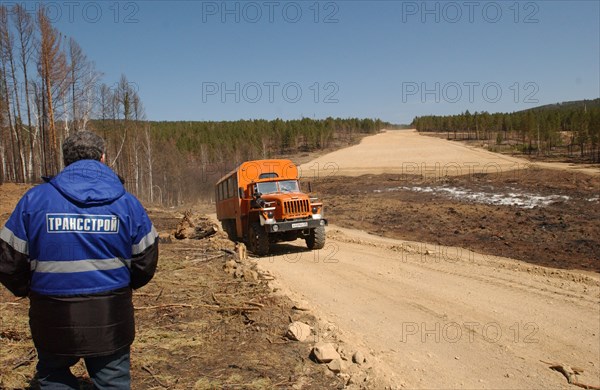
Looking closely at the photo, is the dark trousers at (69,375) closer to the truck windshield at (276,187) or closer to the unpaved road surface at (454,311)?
the unpaved road surface at (454,311)

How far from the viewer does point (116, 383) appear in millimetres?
2875

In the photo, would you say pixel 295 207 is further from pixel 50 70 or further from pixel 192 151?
pixel 192 151

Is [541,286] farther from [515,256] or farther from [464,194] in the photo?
[464,194]

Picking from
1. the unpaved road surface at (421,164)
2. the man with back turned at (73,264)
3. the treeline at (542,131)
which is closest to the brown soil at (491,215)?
the unpaved road surface at (421,164)

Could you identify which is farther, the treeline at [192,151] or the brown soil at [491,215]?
the treeline at [192,151]

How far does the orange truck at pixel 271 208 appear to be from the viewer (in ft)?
44.1

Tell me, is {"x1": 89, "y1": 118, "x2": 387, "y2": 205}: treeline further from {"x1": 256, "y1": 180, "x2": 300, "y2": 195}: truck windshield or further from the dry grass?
the dry grass

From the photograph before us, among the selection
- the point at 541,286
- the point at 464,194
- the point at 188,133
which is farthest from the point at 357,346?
the point at 188,133

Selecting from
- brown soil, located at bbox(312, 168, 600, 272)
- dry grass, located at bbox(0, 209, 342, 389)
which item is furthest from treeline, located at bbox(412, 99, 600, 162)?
dry grass, located at bbox(0, 209, 342, 389)

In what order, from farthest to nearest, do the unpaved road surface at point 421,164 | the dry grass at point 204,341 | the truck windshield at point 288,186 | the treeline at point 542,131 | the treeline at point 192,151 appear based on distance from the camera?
the treeline at point 542,131, the treeline at point 192,151, the unpaved road surface at point 421,164, the truck windshield at point 288,186, the dry grass at point 204,341

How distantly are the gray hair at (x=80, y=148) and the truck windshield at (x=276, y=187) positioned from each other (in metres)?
11.5

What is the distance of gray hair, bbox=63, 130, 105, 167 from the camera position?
2904mm

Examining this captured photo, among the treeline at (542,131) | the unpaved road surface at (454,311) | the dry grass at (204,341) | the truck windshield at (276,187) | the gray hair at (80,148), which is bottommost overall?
the unpaved road surface at (454,311)

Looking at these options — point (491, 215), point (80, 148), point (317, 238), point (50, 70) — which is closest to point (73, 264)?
point (80, 148)
